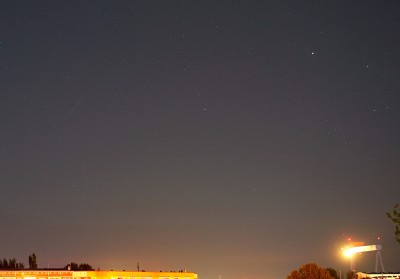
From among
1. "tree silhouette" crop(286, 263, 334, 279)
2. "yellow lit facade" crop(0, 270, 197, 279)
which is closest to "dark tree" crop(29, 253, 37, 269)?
"yellow lit facade" crop(0, 270, 197, 279)

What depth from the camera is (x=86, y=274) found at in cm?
10362

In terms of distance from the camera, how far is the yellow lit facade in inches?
3907

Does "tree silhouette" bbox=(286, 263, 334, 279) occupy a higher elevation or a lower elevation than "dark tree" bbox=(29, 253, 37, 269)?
lower

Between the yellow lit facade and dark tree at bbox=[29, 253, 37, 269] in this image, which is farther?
dark tree at bbox=[29, 253, 37, 269]

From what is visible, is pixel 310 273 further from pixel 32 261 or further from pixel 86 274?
pixel 32 261

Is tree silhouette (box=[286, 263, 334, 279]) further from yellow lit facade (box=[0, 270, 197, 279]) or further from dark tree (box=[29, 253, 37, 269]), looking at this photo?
dark tree (box=[29, 253, 37, 269])

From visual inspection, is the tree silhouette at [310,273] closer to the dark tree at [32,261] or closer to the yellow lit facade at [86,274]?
the yellow lit facade at [86,274]

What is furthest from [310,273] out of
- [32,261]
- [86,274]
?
[32,261]

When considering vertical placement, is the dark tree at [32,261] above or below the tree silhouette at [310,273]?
above

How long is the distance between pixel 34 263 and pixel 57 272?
22.4m

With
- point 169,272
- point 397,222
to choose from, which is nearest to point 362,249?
point 169,272

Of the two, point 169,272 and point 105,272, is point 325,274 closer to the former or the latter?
point 169,272

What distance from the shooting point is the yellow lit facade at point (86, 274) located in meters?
99.2

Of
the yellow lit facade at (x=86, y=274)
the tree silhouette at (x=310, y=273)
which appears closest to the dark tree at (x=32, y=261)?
the yellow lit facade at (x=86, y=274)
